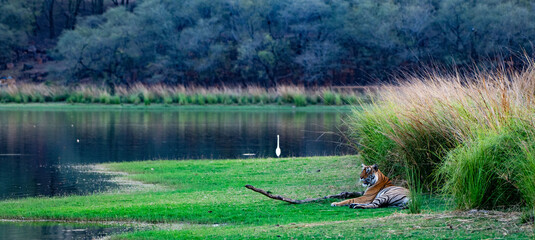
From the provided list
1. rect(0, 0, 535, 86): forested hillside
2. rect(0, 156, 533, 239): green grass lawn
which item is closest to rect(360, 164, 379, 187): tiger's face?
rect(0, 156, 533, 239): green grass lawn

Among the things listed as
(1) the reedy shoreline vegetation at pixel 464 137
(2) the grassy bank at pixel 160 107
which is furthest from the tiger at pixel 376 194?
(2) the grassy bank at pixel 160 107

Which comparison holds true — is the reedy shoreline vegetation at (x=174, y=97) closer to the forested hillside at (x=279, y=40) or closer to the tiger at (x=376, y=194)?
the forested hillside at (x=279, y=40)

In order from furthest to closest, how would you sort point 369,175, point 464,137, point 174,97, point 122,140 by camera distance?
point 174,97 < point 122,140 < point 369,175 < point 464,137

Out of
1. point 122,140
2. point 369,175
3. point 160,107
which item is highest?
point 160,107

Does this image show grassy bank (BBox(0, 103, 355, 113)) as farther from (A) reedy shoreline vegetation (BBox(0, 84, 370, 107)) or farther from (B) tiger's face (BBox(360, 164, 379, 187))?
(B) tiger's face (BBox(360, 164, 379, 187))

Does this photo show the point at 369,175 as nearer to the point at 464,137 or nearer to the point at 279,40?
the point at 464,137

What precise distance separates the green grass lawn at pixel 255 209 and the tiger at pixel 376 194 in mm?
218

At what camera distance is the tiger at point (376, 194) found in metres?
8.90

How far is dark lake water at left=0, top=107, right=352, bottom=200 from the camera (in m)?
14.3

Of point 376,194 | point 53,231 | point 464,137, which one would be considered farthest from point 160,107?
point 464,137

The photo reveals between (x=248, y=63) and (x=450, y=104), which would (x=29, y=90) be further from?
(x=450, y=104)

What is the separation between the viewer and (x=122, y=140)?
75.2ft

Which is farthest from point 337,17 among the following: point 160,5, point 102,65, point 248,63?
point 102,65

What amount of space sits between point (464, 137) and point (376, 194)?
1.37 m
